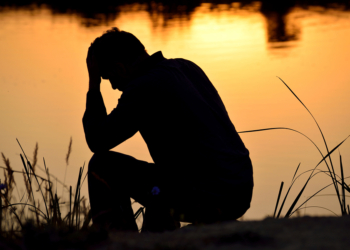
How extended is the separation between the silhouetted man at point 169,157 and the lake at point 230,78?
61 centimetres

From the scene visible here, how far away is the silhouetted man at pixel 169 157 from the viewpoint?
2232 millimetres

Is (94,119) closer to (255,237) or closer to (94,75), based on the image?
(94,75)

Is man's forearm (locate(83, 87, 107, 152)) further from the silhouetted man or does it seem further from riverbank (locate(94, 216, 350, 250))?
riverbank (locate(94, 216, 350, 250))

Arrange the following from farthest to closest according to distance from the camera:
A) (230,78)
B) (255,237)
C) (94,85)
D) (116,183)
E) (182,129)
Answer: (230,78) → (94,85) → (116,183) → (182,129) → (255,237)

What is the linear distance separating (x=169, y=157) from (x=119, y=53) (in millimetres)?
538

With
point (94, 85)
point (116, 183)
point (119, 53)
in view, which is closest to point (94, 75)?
point (94, 85)

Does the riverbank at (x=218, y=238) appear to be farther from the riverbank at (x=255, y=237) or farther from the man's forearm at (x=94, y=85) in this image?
the man's forearm at (x=94, y=85)

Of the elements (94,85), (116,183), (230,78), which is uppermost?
(94,85)

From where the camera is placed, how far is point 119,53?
2.43 metres

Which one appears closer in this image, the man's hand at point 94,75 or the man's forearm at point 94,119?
the man's forearm at point 94,119

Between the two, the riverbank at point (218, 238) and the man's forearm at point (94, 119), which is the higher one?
the man's forearm at point (94, 119)

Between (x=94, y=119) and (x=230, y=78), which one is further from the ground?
(x=94, y=119)

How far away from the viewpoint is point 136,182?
92.5 inches

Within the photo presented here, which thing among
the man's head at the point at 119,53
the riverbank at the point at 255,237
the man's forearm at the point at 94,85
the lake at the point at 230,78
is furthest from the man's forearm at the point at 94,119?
the riverbank at the point at 255,237
